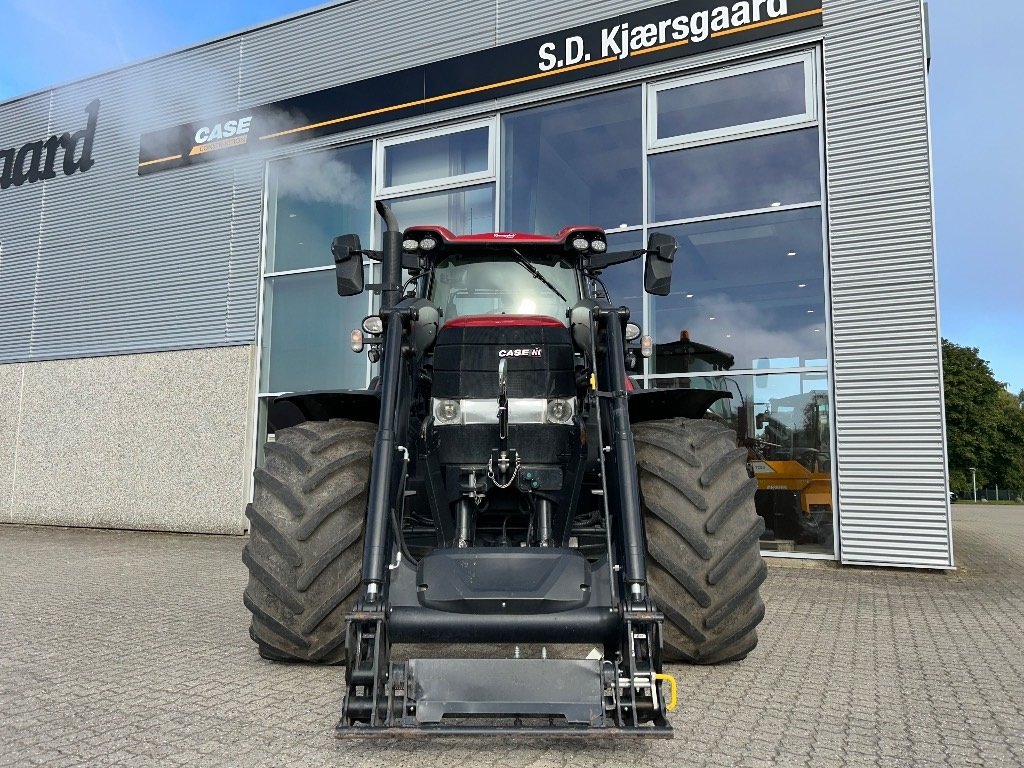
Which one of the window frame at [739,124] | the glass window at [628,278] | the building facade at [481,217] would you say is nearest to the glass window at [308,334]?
the building facade at [481,217]

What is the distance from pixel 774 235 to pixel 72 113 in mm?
14058

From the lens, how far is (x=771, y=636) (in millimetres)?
5258

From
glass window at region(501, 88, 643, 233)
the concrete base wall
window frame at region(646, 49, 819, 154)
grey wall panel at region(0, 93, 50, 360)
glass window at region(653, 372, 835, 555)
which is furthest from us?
grey wall panel at region(0, 93, 50, 360)

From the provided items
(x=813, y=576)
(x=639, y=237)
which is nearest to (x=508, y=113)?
(x=639, y=237)

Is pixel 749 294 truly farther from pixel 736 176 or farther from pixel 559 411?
pixel 559 411

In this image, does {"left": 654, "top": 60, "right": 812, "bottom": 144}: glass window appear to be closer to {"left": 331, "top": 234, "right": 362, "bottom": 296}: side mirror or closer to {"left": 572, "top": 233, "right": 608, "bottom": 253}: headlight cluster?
{"left": 572, "top": 233, "right": 608, "bottom": 253}: headlight cluster

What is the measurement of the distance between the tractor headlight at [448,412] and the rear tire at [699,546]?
0.96 m

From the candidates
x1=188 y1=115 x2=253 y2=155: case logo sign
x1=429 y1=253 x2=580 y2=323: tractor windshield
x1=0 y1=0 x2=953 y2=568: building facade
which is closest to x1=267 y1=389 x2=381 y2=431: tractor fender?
x1=429 y1=253 x2=580 y2=323: tractor windshield

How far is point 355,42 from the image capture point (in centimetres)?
1249

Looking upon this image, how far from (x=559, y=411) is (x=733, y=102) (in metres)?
7.91

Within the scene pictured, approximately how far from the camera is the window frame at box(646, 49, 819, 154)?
31.9 ft

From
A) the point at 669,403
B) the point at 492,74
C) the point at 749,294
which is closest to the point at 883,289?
the point at 749,294

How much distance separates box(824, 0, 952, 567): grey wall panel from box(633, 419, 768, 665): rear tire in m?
5.81

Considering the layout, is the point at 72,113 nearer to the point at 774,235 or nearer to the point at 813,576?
the point at 774,235
